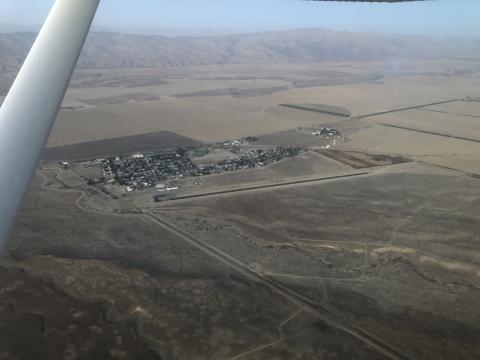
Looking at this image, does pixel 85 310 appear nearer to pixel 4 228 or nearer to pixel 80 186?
pixel 4 228

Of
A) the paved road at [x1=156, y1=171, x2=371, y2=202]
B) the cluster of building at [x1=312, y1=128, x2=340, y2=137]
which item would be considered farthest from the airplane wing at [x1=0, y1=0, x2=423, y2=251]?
the cluster of building at [x1=312, y1=128, x2=340, y2=137]

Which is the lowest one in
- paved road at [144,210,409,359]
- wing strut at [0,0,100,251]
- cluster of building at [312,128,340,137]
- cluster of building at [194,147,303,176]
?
paved road at [144,210,409,359]

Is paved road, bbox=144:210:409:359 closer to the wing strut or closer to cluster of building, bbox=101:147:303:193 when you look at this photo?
cluster of building, bbox=101:147:303:193

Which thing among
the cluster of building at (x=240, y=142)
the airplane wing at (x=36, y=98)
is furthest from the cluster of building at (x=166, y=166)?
the airplane wing at (x=36, y=98)

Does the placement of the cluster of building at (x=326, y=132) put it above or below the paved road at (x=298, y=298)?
above

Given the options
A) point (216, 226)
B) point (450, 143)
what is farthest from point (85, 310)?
point (450, 143)

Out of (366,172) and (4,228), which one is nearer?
(4,228)

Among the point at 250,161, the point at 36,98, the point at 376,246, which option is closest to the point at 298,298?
the point at 376,246

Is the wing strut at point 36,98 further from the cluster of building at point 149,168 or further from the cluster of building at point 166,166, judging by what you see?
the cluster of building at point 149,168
